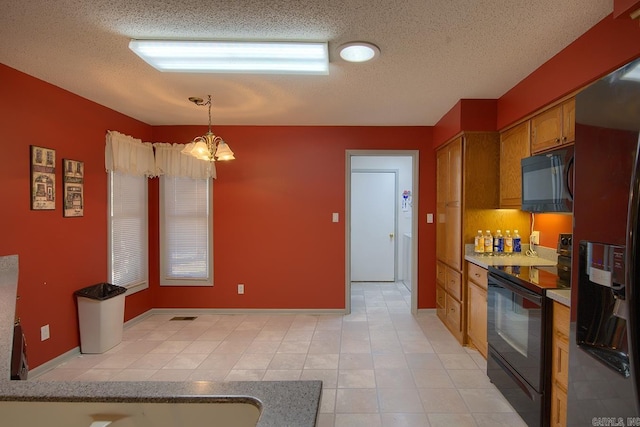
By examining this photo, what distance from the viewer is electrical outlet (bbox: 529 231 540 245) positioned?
9.68 feet

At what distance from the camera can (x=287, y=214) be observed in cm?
411

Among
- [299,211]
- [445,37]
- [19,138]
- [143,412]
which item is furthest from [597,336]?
[19,138]

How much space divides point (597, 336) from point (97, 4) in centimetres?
264

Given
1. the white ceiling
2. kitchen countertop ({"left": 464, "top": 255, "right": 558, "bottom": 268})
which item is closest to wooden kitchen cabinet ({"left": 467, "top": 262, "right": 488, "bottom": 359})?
kitchen countertop ({"left": 464, "top": 255, "right": 558, "bottom": 268})

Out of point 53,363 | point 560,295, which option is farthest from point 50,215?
point 560,295

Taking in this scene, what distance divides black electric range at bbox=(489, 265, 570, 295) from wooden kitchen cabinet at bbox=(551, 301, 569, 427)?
13cm

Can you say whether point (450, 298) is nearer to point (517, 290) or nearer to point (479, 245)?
point (479, 245)

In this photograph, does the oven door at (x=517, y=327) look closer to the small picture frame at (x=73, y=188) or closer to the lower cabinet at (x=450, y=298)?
the lower cabinet at (x=450, y=298)

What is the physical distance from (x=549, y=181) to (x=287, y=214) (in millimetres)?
2764

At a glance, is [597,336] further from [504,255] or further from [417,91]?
[417,91]

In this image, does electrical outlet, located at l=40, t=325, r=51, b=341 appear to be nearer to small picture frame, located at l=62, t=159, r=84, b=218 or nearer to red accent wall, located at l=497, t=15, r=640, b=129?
small picture frame, located at l=62, t=159, r=84, b=218

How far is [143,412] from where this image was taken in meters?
0.90

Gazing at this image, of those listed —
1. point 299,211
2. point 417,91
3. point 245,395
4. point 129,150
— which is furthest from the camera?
point 299,211

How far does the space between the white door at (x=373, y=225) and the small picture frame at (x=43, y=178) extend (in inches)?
161
